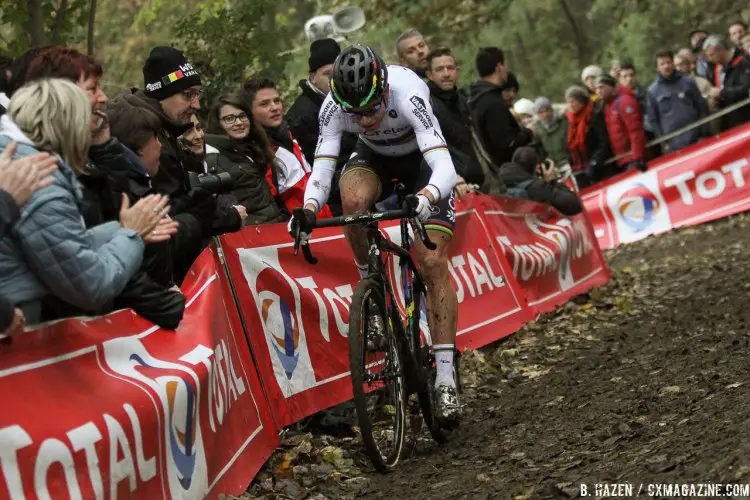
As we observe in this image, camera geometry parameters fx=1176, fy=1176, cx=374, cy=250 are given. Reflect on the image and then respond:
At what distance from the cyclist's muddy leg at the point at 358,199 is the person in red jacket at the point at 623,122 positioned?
10.7 m

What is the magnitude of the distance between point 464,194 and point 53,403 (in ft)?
21.4

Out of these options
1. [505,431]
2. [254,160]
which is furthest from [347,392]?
[254,160]

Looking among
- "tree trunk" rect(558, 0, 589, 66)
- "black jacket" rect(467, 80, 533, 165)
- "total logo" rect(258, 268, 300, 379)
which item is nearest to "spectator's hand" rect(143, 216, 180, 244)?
"total logo" rect(258, 268, 300, 379)

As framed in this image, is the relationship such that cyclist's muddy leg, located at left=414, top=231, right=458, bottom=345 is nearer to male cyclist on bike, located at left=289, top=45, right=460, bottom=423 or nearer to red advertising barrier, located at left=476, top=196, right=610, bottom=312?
male cyclist on bike, located at left=289, top=45, right=460, bottom=423

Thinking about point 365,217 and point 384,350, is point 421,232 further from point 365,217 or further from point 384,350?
point 384,350

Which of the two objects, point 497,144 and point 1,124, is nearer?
point 1,124

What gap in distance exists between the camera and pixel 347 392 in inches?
299

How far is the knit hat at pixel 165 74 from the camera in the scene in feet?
24.6

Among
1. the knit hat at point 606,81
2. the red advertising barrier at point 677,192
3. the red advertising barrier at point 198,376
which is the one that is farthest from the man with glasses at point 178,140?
the knit hat at point 606,81

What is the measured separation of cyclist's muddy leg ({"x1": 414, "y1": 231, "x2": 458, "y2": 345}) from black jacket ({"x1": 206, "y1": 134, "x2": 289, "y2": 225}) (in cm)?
157

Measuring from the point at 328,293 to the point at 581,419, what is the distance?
1918 mm

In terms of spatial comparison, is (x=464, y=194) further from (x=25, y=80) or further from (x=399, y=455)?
(x=25, y=80)

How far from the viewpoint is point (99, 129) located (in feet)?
18.2

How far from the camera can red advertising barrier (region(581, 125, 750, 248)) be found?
16344mm
